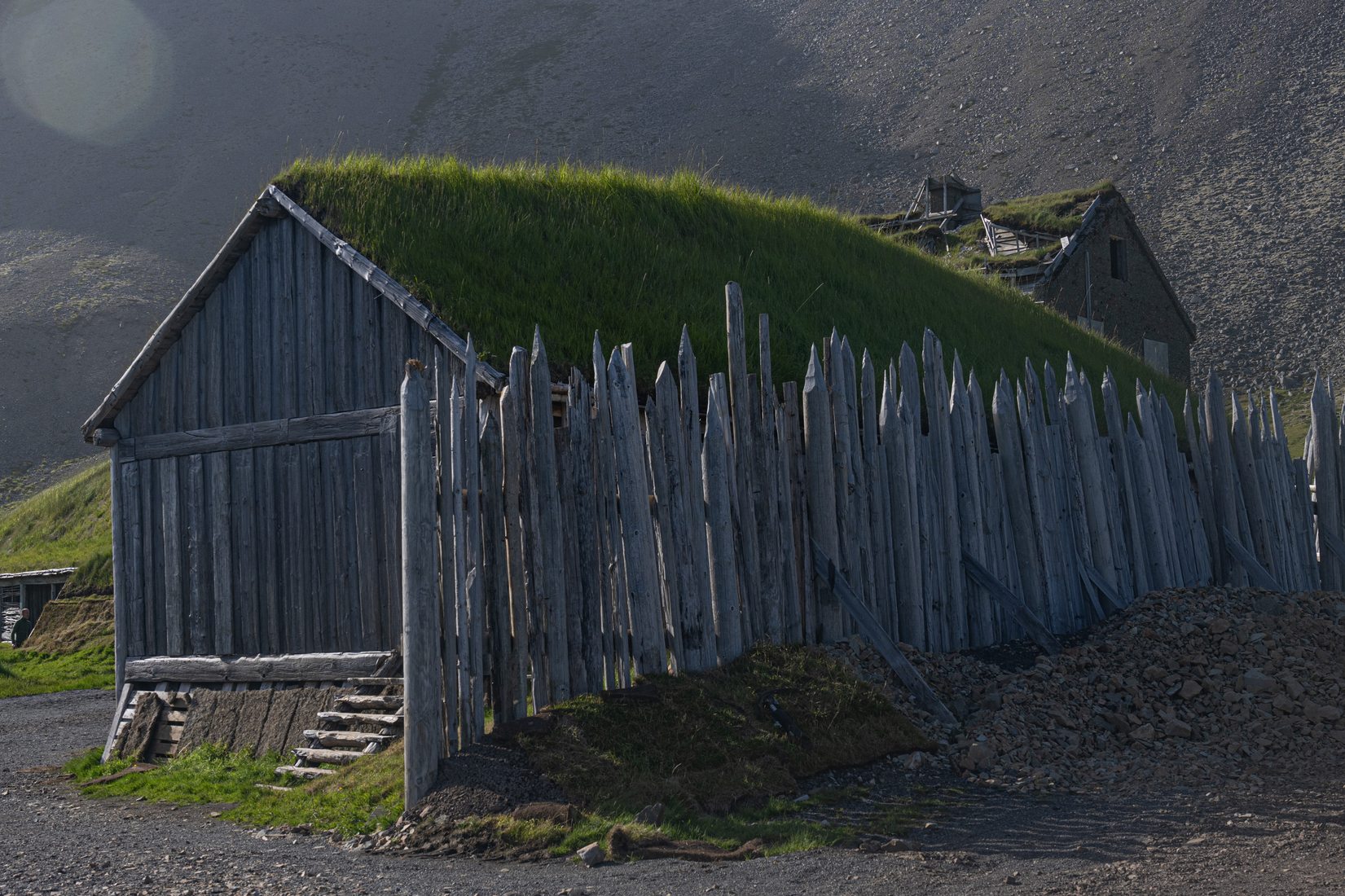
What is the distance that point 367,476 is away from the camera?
9703 millimetres

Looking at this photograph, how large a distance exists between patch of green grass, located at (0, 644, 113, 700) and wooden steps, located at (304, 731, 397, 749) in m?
10.9

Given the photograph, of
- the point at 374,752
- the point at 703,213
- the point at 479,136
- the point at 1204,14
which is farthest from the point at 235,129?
the point at 374,752

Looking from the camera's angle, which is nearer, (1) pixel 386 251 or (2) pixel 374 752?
(2) pixel 374 752

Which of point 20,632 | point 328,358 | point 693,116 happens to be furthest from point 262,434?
point 693,116

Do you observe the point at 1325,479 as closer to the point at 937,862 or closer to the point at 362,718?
the point at 937,862

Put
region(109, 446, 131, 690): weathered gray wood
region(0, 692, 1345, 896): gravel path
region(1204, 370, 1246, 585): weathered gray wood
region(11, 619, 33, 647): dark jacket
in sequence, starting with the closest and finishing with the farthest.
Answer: region(0, 692, 1345, 896): gravel path → region(1204, 370, 1246, 585): weathered gray wood → region(109, 446, 131, 690): weathered gray wood → region(11, 619, 33, 647): dark jacket

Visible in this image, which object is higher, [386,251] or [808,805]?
[386,251]

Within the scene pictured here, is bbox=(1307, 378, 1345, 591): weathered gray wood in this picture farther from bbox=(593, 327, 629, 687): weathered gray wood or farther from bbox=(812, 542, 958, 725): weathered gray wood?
bbox=(593, 327, 629, 687): weathered gray wood

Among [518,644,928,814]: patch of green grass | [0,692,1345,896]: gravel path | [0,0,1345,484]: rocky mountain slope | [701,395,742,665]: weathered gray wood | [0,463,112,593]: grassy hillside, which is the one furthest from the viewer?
[0,0,1345,484]: rocky mountain slope

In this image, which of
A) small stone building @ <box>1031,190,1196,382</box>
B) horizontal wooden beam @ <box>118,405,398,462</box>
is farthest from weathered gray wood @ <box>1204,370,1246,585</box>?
small stone building @ <box>1031,190,1196,382</box>

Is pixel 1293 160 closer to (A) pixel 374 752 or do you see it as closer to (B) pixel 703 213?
(B) pixel 703 213

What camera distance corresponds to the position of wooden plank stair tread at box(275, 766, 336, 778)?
821 centimetres

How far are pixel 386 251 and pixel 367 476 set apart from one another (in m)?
1.94

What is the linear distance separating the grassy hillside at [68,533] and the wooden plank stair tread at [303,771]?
53.0 ft
